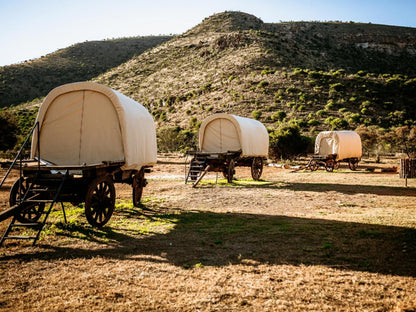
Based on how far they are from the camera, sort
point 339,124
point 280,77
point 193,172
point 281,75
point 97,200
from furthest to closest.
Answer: point 281,75
point 280,77
point 339,124
point 193,172
point 97,200

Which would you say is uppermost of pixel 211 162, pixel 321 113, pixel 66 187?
pixel 321 113

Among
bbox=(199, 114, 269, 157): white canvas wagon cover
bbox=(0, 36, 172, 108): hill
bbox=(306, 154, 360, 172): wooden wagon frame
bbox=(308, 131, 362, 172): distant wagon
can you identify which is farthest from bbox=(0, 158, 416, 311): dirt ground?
bbox=(0, 36, 172, 108): hill

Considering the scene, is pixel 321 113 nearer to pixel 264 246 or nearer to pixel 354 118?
pixel 354 118

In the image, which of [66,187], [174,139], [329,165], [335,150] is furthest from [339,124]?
[66,187]

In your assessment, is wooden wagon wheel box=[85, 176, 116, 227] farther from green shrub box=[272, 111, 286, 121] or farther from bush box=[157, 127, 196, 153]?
green shrub box=[272, 111, 286, 121]

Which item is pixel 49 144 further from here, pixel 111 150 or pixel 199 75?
pixel 199 75

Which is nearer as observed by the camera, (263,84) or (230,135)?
(230,135)

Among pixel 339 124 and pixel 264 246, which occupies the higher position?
pixel 339 124

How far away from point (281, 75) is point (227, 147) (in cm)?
3073

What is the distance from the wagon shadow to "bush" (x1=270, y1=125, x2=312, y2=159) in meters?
18.6

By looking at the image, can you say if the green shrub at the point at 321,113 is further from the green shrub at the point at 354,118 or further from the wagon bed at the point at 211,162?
the wagon bed at the point at 211,162

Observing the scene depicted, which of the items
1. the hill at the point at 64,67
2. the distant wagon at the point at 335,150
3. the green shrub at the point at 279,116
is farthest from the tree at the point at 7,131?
the hill at the point at 64,67

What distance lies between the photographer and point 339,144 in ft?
62.9

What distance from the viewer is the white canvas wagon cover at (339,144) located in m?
19.3
